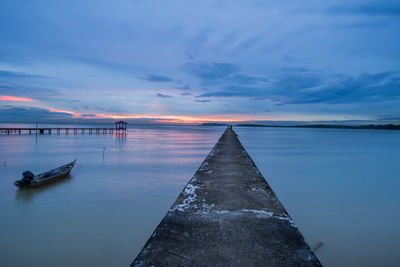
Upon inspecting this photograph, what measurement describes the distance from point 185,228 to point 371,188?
10462mm

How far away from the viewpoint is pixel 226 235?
7.71 ft

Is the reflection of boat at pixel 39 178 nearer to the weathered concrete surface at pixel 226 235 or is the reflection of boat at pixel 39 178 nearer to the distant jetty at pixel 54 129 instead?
the weathered concrete surface at pixel 226 235

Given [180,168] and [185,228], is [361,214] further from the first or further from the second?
[180,168]

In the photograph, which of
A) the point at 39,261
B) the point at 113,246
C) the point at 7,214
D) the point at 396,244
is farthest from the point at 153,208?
the point at 396,244

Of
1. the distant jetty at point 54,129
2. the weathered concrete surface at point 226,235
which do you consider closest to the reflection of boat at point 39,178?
the weathered concrete surface at point 226,235

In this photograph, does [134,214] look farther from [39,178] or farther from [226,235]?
[39,178]

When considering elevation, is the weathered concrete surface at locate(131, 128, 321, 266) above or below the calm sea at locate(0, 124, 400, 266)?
above

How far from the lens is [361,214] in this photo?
6703 millimetres

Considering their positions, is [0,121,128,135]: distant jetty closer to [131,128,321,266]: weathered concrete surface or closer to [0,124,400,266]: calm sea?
[0,124,400,266]: calm sea

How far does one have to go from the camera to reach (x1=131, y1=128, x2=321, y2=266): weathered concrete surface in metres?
1.96

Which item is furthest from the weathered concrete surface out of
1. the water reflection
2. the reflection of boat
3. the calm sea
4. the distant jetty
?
the distant jetty

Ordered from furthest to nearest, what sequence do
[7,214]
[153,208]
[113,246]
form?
[153,208] < [7,214] < [113,246]

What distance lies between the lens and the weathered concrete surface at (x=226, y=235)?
1964 mm

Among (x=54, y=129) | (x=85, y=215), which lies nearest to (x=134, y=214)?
(x=85, y=215)
